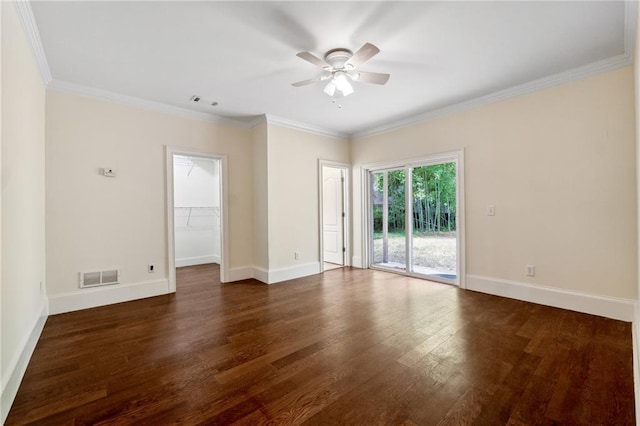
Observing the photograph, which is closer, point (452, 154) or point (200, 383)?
point (200, 383)

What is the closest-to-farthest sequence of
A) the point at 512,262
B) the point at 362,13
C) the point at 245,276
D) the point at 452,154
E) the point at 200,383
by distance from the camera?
the point at 200,383, the point at 362,13, the point at 512,262, the point at 452,154, the point at 245,276

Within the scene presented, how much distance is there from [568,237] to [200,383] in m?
3.89

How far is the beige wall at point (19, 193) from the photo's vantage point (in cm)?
184

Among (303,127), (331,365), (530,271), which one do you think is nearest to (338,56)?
(303,127)

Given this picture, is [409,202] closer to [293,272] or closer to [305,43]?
[293,272]

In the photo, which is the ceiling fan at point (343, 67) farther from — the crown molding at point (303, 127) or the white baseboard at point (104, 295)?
the white baseboard at point (104, 295)

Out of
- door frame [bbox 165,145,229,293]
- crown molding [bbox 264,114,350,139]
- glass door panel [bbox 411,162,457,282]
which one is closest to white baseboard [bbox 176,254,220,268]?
door frame [bbox 165,145,229,293]

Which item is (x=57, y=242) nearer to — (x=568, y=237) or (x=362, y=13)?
(x=362, y=13)

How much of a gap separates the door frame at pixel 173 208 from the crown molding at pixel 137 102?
1.68 ft

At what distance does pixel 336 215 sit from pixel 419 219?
68.8 inches

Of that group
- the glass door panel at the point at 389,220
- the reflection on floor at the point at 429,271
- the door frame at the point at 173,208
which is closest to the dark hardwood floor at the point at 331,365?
the door frame at the point at 173,208

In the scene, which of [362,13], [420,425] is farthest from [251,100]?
[420,425]

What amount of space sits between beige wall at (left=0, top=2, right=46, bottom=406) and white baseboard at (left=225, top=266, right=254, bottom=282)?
2211 millimetres

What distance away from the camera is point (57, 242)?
3293 mm
